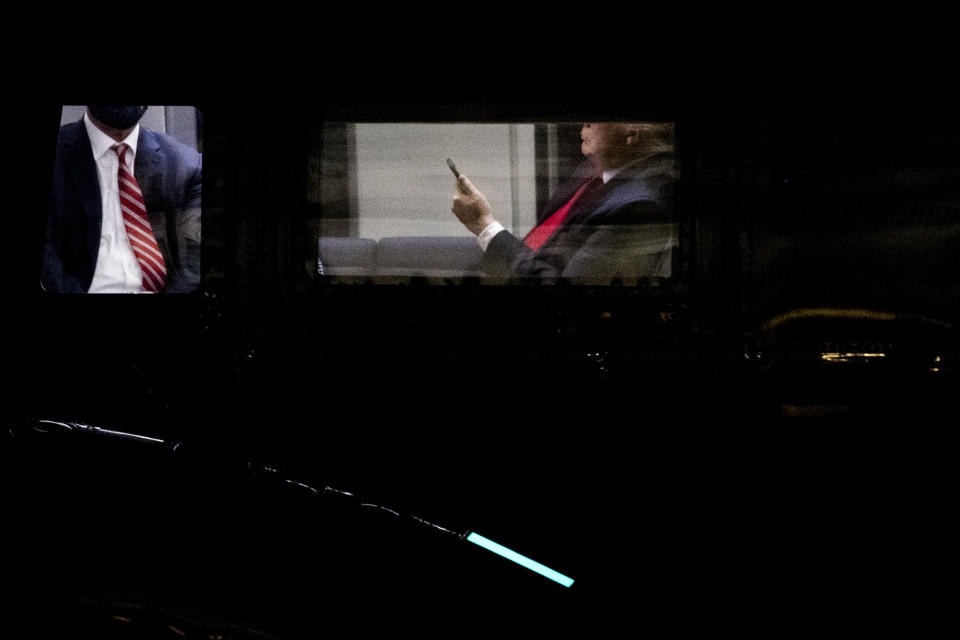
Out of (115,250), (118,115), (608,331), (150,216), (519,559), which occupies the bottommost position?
(519,559)

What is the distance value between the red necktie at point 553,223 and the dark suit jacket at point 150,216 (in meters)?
1.09

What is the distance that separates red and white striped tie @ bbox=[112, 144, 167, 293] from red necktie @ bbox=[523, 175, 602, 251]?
121 cm

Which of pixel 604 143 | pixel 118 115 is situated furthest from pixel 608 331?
pixel 118 115

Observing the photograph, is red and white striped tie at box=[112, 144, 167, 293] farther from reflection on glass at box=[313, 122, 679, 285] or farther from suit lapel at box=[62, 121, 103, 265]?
reflection on glass at box=[313, 122, 679, 285]

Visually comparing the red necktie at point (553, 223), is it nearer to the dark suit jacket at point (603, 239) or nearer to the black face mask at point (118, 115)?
the dark suit jacket at point (603, 239)

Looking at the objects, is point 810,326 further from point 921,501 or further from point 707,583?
point 707,583

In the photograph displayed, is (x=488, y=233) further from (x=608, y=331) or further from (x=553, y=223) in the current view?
(x=608, y=331)

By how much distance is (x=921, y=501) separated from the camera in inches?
99.7

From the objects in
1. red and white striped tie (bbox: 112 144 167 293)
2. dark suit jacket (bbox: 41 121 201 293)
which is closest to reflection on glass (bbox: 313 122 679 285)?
dark suit jacket (bbox: 41 121 201 293)

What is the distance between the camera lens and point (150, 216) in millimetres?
2590

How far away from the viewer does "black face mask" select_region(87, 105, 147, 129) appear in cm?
260

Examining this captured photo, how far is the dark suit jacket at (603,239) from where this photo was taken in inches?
101

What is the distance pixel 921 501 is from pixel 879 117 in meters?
1.24

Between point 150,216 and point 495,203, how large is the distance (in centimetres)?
113
